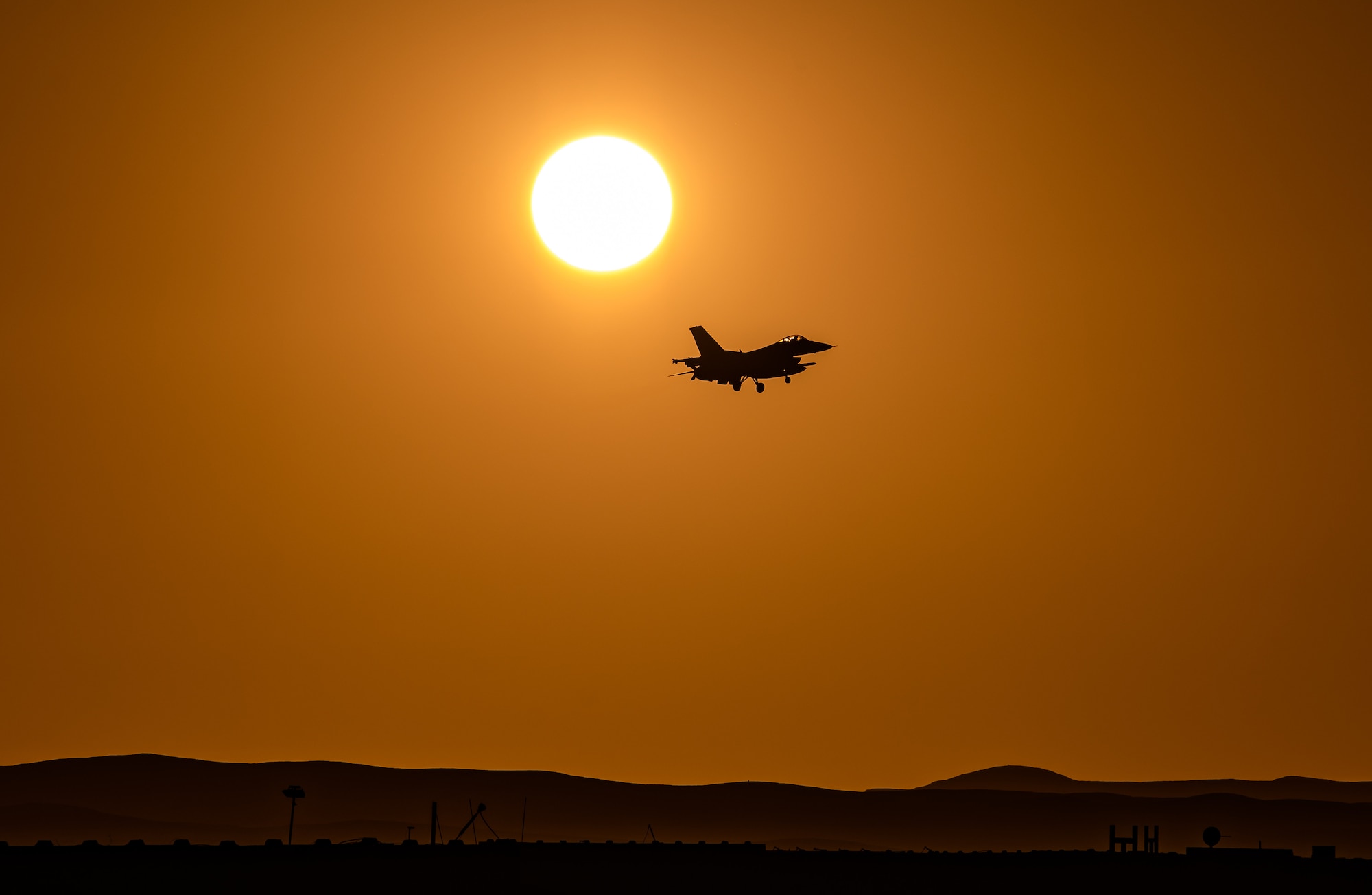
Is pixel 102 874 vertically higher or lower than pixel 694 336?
lower

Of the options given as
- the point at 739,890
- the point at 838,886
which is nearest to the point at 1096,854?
the point at 838,886

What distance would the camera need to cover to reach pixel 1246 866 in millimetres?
120312

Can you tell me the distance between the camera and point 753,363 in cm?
11981

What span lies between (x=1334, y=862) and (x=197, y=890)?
80.5m

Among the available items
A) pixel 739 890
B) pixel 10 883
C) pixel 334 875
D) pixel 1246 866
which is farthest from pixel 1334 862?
pixel 10 883

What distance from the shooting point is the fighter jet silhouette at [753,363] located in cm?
11969

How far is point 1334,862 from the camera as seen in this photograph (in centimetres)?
12262

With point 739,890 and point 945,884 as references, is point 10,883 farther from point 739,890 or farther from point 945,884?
point 945,884

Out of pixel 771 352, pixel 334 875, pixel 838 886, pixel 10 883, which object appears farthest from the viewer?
pixel 771 352

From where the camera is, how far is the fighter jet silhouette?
11969 centimetres

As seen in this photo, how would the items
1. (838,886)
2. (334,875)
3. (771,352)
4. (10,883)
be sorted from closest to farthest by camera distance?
(10,883)
(334,875)
(838,886)
(771,352)

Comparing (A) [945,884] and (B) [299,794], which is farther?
(B) [299,794]

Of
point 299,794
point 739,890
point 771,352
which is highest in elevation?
point 771,352

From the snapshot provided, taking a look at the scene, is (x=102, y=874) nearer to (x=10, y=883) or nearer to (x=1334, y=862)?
(x=10, y=883)
